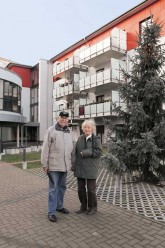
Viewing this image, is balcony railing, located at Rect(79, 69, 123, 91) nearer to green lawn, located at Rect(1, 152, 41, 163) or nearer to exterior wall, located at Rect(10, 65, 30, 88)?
green lawn, located at Rect(1, 152, 41, 163)

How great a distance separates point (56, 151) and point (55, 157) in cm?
12

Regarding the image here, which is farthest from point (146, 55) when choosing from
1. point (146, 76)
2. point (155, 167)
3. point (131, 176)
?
point (131, 176)

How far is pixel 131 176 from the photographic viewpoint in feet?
28.9

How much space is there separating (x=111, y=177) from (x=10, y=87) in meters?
16.4

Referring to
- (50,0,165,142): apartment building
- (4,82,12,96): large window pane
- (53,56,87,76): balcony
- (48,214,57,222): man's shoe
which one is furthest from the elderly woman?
(53,56,87,76): balcony

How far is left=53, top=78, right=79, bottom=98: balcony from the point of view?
1113 inches

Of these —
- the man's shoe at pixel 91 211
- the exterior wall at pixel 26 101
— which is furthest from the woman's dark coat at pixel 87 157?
the exterior wall at pixel 26 101

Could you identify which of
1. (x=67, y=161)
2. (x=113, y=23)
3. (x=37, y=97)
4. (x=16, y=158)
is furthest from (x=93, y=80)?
(x=67, y=161)

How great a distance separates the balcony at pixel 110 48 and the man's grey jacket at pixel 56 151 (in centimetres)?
1969

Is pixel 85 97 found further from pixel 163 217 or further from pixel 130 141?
pixel 163 217

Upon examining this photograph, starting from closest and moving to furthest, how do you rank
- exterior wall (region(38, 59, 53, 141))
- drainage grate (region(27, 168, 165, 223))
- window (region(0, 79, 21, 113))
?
drainage grate (region(27, 168, 165, 223)), window (region(0, 79, 21, 113)), exterior wall (region(38, 59, 53, 141))

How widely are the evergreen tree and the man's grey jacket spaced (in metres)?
2.73

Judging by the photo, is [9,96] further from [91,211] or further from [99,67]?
[91,211]

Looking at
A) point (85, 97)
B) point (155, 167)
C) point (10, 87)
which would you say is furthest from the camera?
point (85, 97)
